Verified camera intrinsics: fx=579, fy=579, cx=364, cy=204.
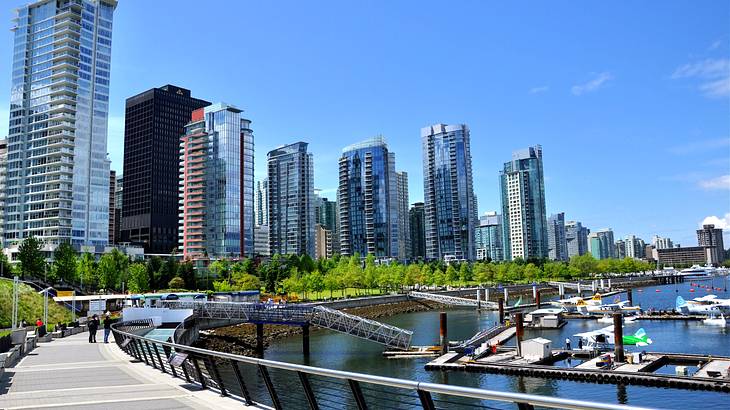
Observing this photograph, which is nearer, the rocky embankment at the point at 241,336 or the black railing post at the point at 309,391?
the black railing post at the point at 309,391

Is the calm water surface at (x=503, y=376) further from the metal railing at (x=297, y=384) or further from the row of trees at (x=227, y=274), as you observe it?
the row of trees at (x=227, y=274)

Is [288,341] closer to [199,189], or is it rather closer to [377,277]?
[377,277]

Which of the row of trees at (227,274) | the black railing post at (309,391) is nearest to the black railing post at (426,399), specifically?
the black railing post at (309,391)

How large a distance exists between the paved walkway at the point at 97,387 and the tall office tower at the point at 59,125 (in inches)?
5404

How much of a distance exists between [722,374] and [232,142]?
17239 centimetres

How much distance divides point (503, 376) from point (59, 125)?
142 metres

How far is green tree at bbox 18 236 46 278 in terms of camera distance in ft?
340

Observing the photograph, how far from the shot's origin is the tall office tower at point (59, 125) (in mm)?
150625

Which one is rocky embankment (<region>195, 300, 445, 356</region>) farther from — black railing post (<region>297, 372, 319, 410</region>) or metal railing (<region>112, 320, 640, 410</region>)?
black railing post (<region>297, 372, 319, 410</region>)

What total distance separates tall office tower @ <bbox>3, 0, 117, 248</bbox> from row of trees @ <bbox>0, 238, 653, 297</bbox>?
1952cm

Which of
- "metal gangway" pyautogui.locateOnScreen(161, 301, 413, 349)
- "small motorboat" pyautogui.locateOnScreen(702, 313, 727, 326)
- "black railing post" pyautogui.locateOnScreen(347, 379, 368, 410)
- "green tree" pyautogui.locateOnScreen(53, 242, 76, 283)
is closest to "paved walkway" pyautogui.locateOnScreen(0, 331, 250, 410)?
"black railing post" pyautogui.locateOnScreen(347, 379, 368, 410)

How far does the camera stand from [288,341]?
246ft

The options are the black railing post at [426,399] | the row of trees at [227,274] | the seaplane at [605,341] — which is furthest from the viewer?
the row of trees at [227,274]

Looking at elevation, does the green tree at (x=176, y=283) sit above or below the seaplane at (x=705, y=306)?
above
